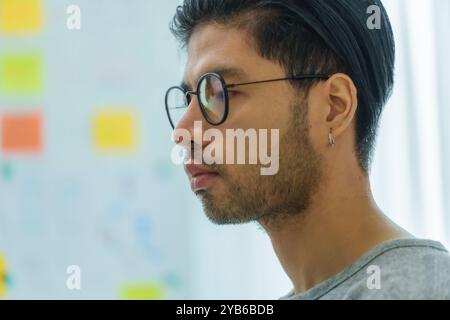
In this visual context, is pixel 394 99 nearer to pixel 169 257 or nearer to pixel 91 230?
pixel 169 257

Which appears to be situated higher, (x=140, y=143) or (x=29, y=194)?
(x=140, y=143)

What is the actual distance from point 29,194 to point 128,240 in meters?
0.31

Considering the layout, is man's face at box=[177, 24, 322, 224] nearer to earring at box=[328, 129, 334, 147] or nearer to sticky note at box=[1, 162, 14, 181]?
earring at box=[328, 129, 334, 147]

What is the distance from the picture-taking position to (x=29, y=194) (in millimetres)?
1668

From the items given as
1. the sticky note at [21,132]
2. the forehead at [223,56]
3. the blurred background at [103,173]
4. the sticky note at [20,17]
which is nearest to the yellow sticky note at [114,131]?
the blurred background at [103,173]

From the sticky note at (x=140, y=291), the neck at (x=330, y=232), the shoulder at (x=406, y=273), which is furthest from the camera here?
the sticky note at (x=140, y=291)

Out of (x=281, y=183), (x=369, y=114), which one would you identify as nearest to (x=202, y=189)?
(x=281, y=183)

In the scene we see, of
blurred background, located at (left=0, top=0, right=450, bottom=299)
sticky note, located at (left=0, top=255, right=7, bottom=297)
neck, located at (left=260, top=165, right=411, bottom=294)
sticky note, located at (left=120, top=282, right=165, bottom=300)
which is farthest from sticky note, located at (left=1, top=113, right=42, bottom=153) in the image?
neck, located at (left=260, top=165, right=411, bottom=294)

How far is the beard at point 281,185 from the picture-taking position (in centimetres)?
89

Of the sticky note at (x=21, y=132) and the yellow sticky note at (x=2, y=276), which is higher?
the sticky note at (x=21, y=132)

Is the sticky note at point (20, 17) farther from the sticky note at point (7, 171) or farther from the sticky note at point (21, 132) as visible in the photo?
the sticky note at point (7, 171)

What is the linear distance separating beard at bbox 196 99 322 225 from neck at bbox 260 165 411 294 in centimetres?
2

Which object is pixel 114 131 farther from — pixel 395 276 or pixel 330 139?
pixel 395 276

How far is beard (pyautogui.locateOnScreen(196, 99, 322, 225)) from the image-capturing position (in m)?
0.89
